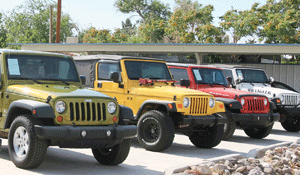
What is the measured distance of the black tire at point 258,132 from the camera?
12.7 m

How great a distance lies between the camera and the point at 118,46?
26.3 meters

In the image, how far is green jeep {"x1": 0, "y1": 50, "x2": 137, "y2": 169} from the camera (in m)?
6.57

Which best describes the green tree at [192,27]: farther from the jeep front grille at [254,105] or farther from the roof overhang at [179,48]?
the jeep front grille at [254,105]

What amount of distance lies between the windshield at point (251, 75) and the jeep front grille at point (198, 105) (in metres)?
5.39

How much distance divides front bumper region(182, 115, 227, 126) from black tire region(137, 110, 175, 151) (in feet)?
1.12

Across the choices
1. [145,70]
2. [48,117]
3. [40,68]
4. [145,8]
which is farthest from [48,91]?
[145,8]

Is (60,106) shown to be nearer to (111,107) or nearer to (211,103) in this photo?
(111,107)

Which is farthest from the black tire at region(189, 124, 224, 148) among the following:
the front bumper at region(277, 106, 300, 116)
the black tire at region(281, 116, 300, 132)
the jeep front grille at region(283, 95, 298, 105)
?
the black tire at region(281, 116, 300, 132)

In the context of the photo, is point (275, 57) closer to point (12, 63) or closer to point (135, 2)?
point (12, 63)

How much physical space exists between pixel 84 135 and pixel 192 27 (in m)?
41.8

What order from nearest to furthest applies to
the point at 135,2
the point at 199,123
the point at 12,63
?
1. the point at 12,63
2. the point at 199,123
3. the point at 135,2

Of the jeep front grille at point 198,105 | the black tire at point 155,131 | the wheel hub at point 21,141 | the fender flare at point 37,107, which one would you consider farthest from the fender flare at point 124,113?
the jeep front grille at point 198,105

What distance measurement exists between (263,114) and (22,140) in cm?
705

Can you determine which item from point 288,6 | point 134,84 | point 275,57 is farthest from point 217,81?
point 288,6
